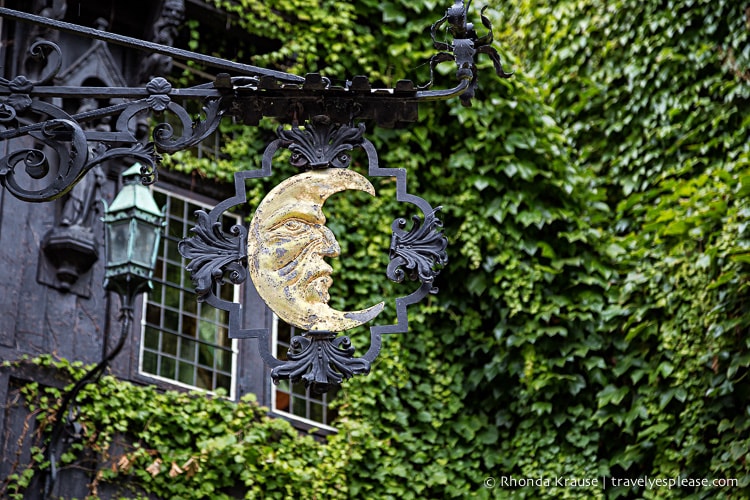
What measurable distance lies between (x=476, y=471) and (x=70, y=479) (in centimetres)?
332

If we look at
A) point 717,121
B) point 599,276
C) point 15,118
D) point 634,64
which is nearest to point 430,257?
point 15,118

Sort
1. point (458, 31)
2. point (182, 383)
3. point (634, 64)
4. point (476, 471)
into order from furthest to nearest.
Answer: point (634, 64)
point (476, 471)
point (182, 383)
point (458, 31)

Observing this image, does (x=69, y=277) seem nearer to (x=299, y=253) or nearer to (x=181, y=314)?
(x=181, y=314)

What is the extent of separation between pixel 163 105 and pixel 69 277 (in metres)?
4.25

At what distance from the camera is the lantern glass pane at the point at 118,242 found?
831cm

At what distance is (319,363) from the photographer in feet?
15.5

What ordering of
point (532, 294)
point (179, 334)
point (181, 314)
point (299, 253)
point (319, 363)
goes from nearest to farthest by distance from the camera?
point (319, 363) → point (299, 253) → point (179, 334) → point (181, 314) → point (532, 294)

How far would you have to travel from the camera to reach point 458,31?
5230 millimetres

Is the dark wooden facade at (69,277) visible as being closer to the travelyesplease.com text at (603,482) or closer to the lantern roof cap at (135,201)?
the lantern roof cap at (135,201)

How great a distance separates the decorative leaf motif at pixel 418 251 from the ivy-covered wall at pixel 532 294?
427 cm

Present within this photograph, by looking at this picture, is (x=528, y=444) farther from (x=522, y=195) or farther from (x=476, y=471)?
(x=522, y=195)

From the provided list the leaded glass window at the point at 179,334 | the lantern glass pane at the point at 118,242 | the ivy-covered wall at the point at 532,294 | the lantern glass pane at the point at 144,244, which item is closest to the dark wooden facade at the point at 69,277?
the leaded glass window at the point at 179,334

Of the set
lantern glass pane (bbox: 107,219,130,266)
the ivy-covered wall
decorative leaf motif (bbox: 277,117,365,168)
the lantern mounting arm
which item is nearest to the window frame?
the ivy-covered wall

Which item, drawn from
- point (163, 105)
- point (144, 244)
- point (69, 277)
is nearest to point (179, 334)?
point (69, 277)
